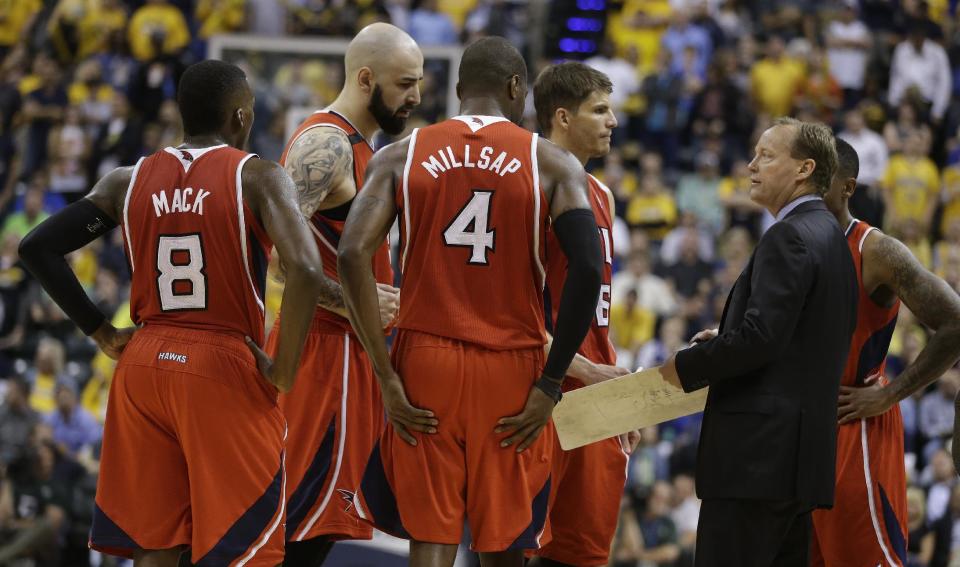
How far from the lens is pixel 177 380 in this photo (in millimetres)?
5230

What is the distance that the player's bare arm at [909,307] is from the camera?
584 cm

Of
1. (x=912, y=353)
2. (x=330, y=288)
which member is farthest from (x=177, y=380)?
(x=912, y=353)

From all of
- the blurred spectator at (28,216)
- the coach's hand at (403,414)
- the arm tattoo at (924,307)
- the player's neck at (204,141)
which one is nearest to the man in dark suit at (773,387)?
the arm tattoo at (924,307)

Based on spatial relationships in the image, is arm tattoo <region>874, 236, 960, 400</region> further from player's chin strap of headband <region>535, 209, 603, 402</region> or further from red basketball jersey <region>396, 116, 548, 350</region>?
red basketball jersey <region>396, 116, 548, 350</region>

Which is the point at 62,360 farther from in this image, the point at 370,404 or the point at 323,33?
the point at 370,404

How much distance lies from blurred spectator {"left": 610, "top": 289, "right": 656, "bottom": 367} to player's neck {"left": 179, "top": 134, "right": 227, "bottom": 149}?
889cm

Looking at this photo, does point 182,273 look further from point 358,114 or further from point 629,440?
point 629,440

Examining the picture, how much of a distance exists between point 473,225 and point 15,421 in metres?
9.62

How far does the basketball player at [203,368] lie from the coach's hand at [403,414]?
387 mm

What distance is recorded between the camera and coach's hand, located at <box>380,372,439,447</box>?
525cm

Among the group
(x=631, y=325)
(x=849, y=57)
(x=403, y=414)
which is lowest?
(x=631, y=325)

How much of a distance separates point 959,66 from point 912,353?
19.2ft

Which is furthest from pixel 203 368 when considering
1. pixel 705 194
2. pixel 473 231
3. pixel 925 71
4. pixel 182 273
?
pixel 925 71

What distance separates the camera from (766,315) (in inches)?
203
